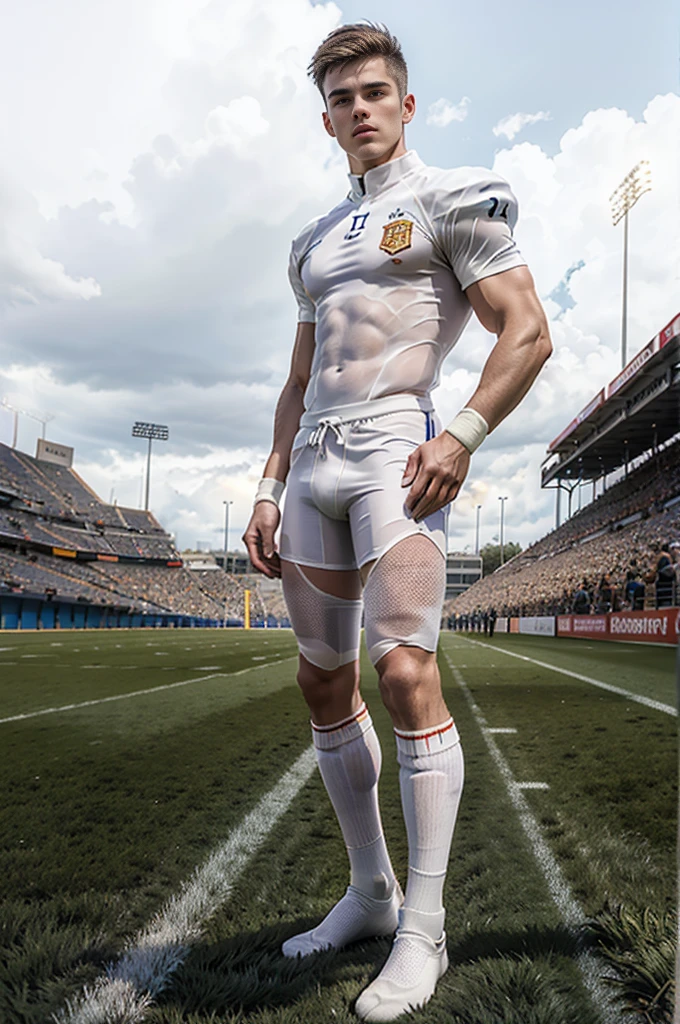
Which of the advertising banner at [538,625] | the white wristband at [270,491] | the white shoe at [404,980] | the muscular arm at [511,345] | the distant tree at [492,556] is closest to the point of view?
the white shoe at [404,980]

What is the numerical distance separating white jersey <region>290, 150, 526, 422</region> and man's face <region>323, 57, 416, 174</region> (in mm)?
43

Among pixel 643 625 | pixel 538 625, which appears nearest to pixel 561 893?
pixel 643 625

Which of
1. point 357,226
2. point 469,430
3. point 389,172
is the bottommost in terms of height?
point 469,430

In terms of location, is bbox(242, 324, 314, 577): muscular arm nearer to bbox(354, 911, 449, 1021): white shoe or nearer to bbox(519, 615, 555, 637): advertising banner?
bbox(354, 911, 449, 1021): white shoe

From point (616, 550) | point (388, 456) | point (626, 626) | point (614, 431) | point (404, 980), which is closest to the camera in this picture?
point (404, 980)

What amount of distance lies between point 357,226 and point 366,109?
22 cm

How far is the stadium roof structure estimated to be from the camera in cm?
983

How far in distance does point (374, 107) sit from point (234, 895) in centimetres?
171

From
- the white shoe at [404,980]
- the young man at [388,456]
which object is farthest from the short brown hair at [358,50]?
the white shoe at [404,980]

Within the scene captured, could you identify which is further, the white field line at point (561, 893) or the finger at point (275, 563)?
the finger at point (275, 563)

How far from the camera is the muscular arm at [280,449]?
155cm

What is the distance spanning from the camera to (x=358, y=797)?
142 centimetres

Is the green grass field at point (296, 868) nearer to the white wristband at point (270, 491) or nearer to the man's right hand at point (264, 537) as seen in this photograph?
the man's right hand at point (264, 537)

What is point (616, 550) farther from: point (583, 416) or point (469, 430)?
point (469, 430)
